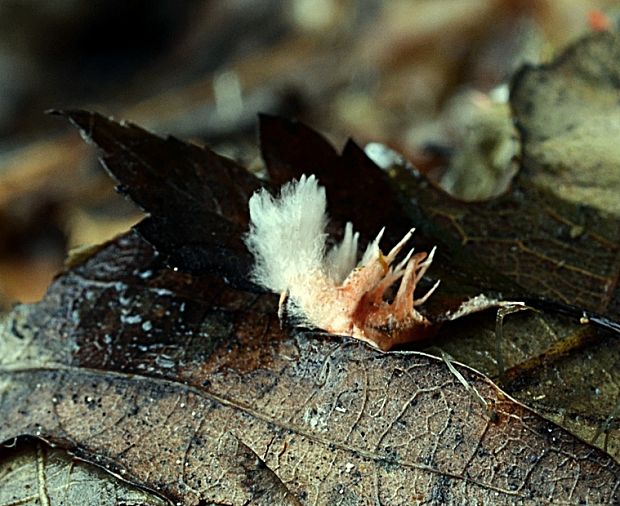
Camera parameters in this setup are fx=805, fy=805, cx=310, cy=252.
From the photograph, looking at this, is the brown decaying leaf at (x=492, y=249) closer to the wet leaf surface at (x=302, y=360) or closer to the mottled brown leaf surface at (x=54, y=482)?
the wet leaf surface at (x=302, y=360)

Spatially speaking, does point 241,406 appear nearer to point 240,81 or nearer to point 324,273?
point 324,273

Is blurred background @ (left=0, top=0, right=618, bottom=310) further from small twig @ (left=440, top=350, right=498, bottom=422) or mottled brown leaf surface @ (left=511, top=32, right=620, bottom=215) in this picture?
small twig @ (left=440, top=350, right=498, bottom=422)

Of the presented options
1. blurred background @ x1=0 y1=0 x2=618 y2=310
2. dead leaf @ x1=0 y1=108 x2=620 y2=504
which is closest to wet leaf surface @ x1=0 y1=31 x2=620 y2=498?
dead leaf @ x1=0 y1=108 x2=620 y2=504

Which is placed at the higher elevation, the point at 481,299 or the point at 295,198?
the point at 295,198

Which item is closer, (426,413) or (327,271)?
(426,413)

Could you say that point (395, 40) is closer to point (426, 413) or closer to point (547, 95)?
point (547, 95)

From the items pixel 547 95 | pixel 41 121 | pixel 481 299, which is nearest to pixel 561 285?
pixel 481 299
